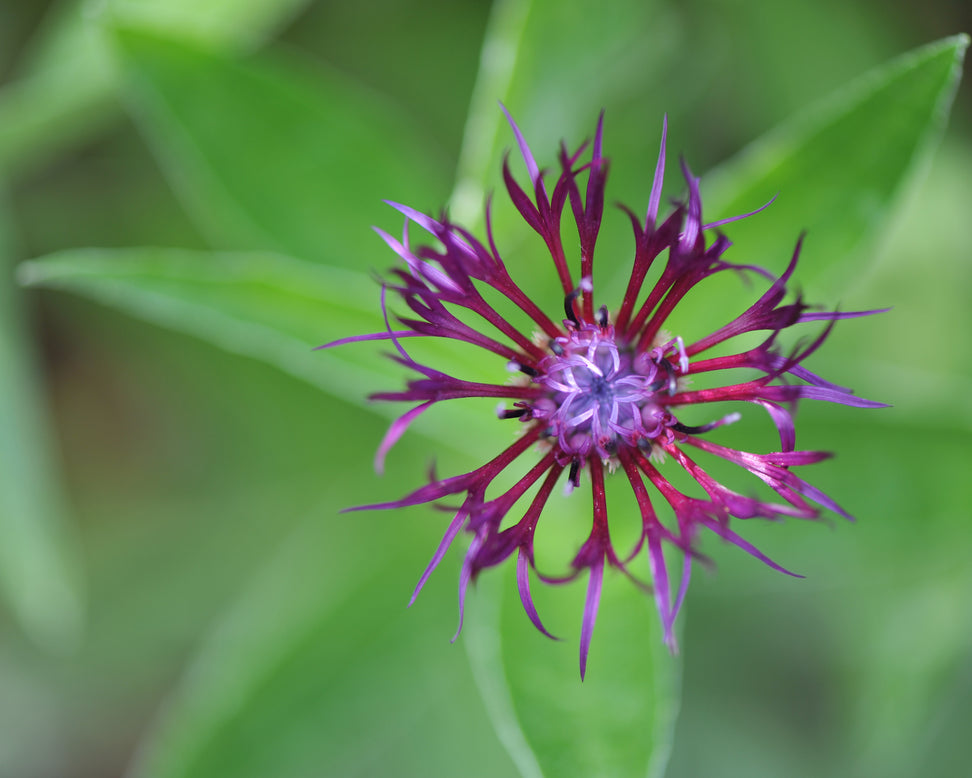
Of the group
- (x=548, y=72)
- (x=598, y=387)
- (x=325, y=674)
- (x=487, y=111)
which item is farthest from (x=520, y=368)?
(x=325, y=674)

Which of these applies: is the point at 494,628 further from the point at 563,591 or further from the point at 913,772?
the point at 913,772

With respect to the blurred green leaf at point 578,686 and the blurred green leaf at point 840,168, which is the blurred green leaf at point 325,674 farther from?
the blurred green leaf at point 840,168

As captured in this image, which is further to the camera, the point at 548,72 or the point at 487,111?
the point at 548,72

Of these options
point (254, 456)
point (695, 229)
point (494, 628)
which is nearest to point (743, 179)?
point (695, 229)

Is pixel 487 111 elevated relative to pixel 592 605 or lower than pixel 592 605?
elevated

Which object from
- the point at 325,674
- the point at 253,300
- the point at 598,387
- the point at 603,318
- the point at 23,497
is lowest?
the point at 325,674

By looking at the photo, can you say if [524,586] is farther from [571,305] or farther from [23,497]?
[23,497]
